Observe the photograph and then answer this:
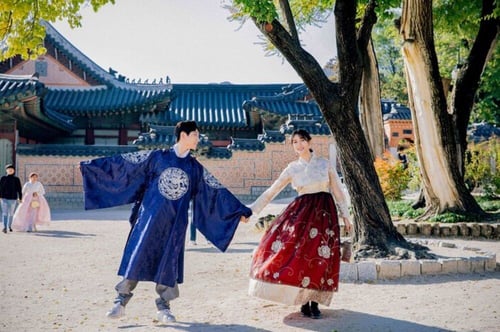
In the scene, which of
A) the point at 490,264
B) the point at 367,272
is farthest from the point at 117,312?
the point at 490,264

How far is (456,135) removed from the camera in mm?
10984

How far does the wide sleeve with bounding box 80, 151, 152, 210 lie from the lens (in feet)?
15.2

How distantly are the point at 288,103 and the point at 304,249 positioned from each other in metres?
21.0

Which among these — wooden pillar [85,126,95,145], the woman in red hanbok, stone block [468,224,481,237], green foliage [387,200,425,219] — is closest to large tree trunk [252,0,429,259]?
the woman in red hanbok

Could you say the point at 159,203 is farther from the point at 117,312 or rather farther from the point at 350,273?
the point at 350,273

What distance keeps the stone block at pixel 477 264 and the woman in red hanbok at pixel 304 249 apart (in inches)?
102

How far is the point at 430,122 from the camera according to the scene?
32.4ft

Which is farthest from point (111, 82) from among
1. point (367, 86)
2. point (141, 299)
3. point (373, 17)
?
point (141, 299)

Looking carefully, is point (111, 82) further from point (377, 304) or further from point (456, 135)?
point (377, 304)

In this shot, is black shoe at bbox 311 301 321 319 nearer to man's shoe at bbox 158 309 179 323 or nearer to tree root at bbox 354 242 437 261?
man's shoe at bbox 158 309 179 323

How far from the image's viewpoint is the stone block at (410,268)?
20.2 ft

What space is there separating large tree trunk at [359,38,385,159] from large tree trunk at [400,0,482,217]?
1.23 metres

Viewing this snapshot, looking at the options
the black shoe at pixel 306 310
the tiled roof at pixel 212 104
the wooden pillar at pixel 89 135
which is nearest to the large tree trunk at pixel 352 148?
the black shoe at pixel 306 310

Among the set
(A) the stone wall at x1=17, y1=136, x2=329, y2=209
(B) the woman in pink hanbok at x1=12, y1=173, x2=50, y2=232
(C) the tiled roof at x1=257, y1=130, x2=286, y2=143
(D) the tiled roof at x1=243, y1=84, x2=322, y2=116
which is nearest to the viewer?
(B) the woman in pink hanbok at x1=12, y1=173, x2=50, y2=232
